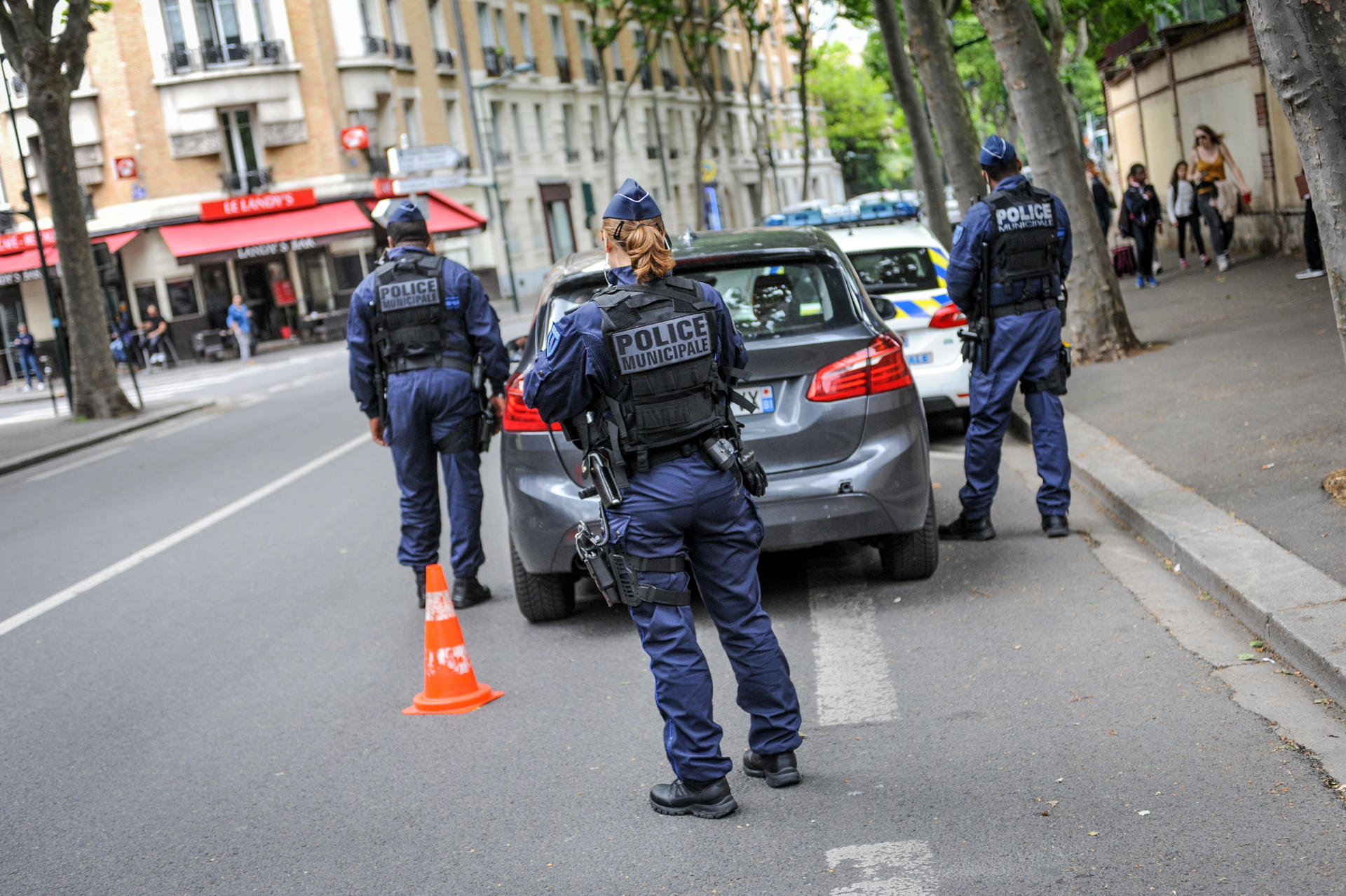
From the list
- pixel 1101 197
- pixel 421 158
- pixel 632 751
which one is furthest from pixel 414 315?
pixel 1101 197

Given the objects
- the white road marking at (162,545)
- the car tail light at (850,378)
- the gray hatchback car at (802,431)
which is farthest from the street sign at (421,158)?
the car tail light at (850,378)

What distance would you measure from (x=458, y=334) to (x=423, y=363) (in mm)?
221

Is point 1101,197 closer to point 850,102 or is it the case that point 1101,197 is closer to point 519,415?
point 519,415

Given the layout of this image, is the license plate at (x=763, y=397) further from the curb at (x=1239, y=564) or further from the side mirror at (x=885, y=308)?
the curb at (x=1239, y=564)

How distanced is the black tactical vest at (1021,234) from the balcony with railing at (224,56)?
3892 cm

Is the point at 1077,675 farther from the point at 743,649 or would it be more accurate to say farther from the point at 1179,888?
the point at 1179,888

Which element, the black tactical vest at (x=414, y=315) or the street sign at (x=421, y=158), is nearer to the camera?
the black tactical vest at (x=414, y=315)

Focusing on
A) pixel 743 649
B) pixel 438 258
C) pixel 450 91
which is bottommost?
pixel 743 649

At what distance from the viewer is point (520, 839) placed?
416 cm

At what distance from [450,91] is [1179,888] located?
48.6m

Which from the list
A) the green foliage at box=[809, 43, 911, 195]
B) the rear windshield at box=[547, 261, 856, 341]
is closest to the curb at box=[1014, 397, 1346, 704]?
the rear windshield at box=[547, 261, 856, 341]

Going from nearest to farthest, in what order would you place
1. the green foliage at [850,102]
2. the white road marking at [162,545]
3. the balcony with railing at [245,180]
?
the white road marking at [162,545], the balcony with railing at [245,180], the green foliage at [850,102]

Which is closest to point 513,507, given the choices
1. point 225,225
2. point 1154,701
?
point 1154,701

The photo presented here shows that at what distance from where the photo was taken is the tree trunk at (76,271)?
21.7 metres
